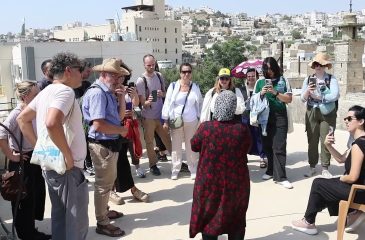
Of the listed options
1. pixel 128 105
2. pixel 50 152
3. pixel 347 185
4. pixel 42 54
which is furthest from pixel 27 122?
pixel 42 54

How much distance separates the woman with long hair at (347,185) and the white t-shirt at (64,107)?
84.6 inches

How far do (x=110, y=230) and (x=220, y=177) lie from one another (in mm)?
1485

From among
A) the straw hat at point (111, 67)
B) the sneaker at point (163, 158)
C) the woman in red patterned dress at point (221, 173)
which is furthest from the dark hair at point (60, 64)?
the sneaker at point (163, 158)

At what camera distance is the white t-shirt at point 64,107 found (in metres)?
2.96

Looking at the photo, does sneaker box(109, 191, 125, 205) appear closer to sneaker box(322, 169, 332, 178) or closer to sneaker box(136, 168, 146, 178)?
sneaker box(136, 168, 146, 178)

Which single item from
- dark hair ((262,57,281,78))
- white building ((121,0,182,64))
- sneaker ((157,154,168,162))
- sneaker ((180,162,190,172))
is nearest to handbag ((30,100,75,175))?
dark hair ((262,57,281,78))

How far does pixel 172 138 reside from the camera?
229 inches

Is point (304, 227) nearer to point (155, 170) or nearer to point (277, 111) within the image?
point (277, 111)

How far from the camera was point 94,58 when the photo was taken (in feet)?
103

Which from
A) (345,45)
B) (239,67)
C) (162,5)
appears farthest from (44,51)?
(162,5)

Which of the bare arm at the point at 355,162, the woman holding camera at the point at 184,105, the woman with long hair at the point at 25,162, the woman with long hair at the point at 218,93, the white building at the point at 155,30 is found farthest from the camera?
the white building at the point at 155,30

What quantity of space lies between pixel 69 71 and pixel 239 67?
4287 millimetres

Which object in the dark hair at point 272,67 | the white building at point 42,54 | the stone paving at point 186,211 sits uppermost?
the white building at point 42,54

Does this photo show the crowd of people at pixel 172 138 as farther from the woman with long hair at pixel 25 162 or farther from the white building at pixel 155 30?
the white building at pixel 155 30
